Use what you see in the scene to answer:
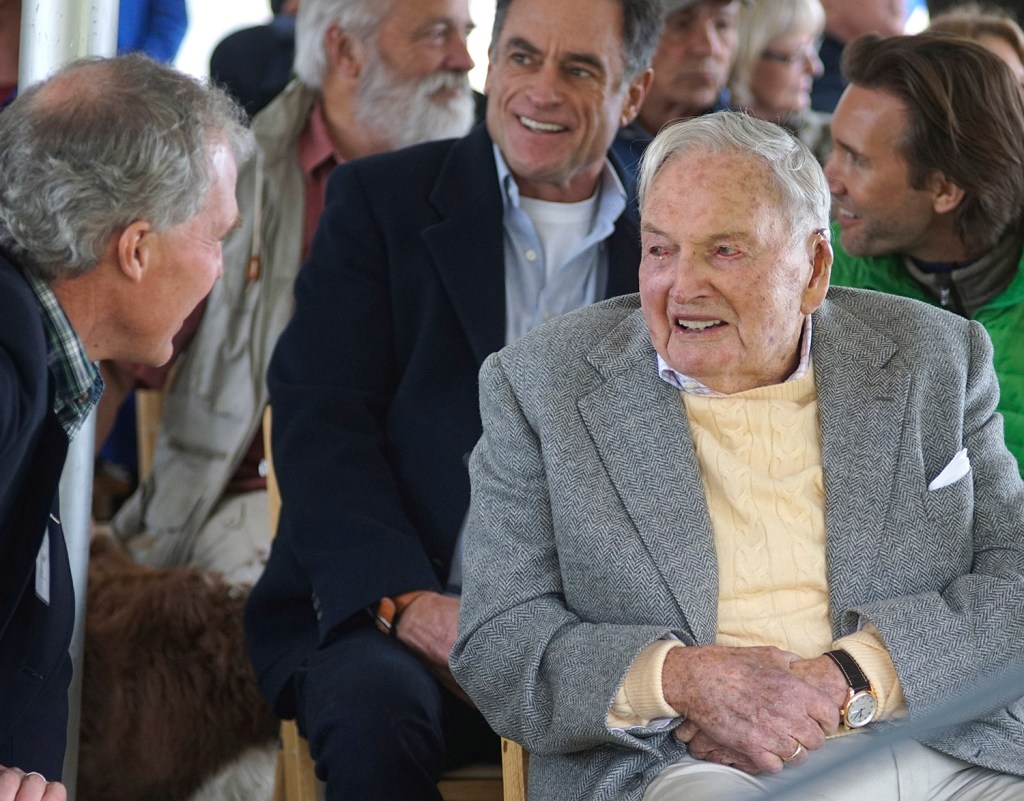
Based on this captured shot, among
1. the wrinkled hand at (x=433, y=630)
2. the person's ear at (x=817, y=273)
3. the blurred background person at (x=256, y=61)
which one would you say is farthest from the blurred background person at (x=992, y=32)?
the wrinkled hand at (x=433, y=630)

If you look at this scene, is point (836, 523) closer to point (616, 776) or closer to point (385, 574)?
point (616, 776)

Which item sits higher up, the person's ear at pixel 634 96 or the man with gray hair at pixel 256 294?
the person's ear at pixel 634 96

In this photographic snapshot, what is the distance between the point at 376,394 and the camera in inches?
104

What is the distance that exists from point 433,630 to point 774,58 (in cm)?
223

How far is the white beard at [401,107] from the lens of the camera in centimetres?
359

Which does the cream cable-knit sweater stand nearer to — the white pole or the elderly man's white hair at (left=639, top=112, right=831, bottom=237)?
the elderly man's white hair at (left=639, top=112, right=831, bottom=237)

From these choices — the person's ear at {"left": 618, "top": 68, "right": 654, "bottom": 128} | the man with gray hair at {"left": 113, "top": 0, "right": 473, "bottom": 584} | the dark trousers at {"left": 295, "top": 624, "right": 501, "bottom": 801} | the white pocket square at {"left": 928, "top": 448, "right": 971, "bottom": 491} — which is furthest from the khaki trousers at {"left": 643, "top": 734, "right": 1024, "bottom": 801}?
the person's ear at {"left": 618, "top": 68, "right": 654, "bottom": 128}

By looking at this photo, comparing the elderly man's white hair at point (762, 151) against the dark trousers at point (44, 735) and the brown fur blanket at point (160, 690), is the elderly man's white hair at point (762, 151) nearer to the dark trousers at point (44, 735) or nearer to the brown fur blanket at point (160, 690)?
the dark trousers at point (44, 735)

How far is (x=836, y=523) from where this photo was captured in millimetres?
1987

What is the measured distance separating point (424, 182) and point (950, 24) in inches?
54.6

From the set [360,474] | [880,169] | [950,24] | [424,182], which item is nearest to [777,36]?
[950,24]

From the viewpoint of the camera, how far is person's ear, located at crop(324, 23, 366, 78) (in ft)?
11.8

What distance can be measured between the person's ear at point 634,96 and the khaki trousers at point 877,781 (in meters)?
1.53

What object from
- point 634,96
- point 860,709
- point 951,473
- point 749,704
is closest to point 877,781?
point 860,709
